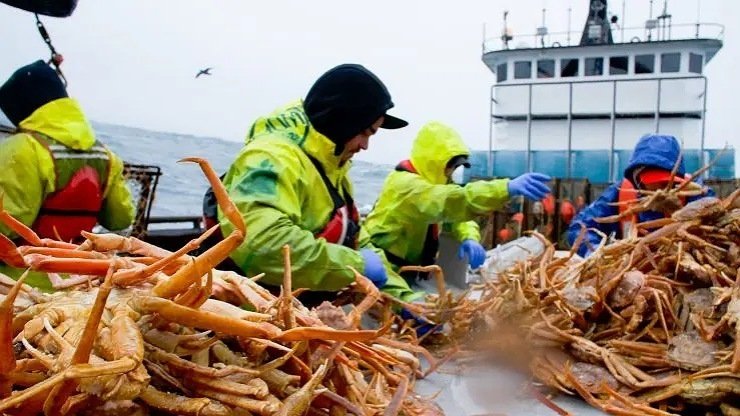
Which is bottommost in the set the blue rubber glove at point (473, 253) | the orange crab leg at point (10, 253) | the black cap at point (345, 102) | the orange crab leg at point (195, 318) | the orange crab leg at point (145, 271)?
the blue rubber glove at point (473, 253)

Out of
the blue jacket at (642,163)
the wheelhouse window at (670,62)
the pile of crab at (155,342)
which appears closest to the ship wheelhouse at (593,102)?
the wheelhouse window at (670,62)

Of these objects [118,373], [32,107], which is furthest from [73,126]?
[118,373]

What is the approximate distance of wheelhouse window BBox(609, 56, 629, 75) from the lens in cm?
1389

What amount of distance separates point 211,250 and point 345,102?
153 cm

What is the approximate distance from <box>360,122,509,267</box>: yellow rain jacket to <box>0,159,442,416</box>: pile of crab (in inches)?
77.8

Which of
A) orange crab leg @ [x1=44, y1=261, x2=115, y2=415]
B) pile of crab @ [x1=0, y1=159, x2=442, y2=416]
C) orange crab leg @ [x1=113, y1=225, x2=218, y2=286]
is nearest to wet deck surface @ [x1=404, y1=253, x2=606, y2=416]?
pile of crab @ [x1=0, y1=159, x2=442, y2=416]

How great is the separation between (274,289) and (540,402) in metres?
0.87

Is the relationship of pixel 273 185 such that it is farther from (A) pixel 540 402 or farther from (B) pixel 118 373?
(B) pixel 118 373

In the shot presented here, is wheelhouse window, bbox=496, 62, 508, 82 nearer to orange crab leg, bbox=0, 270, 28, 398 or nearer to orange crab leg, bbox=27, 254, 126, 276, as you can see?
orange crab leg, bbox=27, 254, 126, 276

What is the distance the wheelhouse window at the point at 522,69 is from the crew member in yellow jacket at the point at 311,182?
12.8 metres

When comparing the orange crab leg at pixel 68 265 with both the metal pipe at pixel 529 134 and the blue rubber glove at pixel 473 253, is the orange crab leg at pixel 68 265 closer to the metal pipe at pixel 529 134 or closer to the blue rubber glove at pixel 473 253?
the blue rubber glove at pixel 473 253

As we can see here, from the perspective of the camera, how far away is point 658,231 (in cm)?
207

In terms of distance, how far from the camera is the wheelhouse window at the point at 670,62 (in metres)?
13.5

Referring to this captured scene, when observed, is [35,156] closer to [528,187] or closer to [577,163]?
[528,187]
